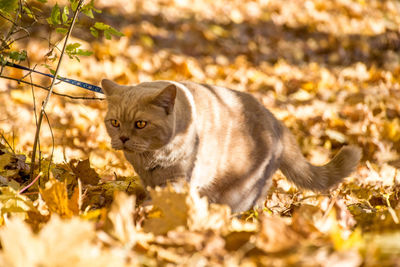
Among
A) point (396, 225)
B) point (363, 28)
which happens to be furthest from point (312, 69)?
point (396, 225)

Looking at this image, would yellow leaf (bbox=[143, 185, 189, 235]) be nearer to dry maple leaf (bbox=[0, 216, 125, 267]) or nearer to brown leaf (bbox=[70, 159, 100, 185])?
dry maple leaf (bbox=[0, 216, 125, 267])

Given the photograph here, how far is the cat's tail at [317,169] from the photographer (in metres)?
2.27

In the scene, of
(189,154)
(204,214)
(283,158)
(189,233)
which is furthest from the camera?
(283,158)

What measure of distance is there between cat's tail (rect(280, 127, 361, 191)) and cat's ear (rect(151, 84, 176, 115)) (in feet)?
2.80

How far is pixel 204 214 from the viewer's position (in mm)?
976

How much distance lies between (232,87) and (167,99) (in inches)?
96.1

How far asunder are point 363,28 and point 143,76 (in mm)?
4184

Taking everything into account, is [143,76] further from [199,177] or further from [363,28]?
[363,28]

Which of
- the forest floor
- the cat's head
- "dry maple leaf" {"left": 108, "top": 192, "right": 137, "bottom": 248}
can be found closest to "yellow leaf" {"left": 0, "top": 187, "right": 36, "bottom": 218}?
the forest floor

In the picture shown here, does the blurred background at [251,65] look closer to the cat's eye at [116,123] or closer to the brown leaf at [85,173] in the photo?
the brown leaf at [85,173]

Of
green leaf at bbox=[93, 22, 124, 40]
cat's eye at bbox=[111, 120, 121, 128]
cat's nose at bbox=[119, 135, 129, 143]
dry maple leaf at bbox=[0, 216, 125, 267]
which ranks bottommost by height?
cat's nose at bbox=[119, 135, 129, 143]

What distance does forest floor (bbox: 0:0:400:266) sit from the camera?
82 cm

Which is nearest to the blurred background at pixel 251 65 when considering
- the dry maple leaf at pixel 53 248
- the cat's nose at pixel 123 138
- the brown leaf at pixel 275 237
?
the cat's nose at pixel 123 138

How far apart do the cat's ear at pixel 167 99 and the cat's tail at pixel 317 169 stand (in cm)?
85
